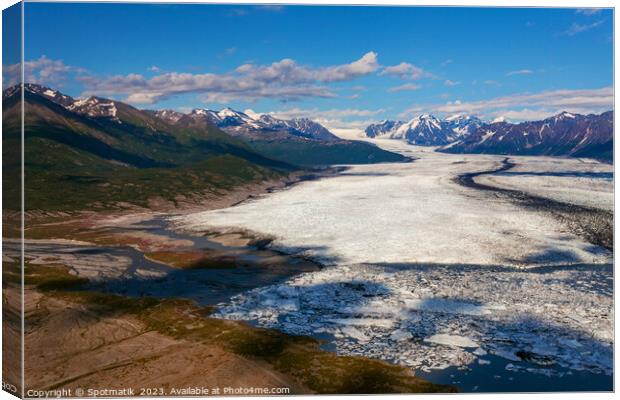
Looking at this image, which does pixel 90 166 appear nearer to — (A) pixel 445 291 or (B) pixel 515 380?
(A) pixel 445 291

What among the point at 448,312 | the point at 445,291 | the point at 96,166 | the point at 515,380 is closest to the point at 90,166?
the point at 96,166

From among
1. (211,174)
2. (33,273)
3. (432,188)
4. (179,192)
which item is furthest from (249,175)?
(33,273)

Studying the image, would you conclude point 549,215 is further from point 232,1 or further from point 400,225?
point 232,1

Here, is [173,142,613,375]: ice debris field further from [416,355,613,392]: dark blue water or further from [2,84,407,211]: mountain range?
[2,84,407,211]: mountain range

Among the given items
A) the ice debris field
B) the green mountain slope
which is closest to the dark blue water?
the ice debris field

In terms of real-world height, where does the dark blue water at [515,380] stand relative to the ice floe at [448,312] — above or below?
below

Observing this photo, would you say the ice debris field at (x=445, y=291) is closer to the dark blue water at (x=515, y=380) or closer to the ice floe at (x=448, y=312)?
the ice floe at (x=448, y=312)

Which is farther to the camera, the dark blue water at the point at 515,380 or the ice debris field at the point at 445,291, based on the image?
the ice debris field at the point at 445,291

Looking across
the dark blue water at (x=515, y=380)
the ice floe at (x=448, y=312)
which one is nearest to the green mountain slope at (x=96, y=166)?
the ice floe at (x=448, y=312)

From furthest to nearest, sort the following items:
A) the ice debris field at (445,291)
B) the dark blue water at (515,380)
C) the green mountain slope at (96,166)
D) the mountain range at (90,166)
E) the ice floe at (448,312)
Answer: the green mountain slope at (96,166)
the ice debris field at (445,291)
the ice floe at (448,312)
the dark blue water at (515,380)
the mountain range at (90,166)

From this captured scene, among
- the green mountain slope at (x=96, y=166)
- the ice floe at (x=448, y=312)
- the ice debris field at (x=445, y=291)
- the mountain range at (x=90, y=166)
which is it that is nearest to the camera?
the mountain range at (x=90, y=166)

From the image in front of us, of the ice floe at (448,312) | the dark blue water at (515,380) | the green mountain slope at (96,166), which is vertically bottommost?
the dark blue water at (515,380)

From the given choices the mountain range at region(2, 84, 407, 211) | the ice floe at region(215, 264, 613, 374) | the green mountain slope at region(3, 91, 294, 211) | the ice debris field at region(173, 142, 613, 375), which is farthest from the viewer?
the green mountain slope at region(3, 91, 294, 211)
